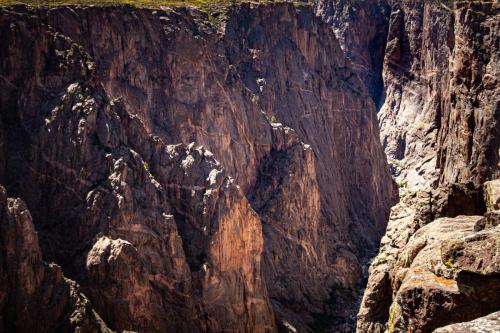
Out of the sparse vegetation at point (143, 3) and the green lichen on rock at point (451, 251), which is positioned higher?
the sparse vegetation at point (143, 3)

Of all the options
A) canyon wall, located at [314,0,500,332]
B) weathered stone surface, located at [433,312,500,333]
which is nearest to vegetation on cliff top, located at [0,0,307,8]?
canyon wall, located at [314,0,500,332]

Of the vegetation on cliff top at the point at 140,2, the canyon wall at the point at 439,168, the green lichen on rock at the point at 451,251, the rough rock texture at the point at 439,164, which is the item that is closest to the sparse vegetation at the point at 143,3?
the vegetation on cliff top at the point at 140,2

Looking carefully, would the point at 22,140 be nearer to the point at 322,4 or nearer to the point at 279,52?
the point at 279,52

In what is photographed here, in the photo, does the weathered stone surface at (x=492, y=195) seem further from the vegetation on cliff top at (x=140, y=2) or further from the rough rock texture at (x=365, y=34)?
the rough rock texture at (x=365, y=34)

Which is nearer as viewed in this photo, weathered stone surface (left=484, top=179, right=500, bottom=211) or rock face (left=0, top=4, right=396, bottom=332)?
weathered stone surface (left=484, top=179, right=500, bottom=211)

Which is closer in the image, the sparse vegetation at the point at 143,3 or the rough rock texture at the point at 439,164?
the rough rock texture at the point at 439,164

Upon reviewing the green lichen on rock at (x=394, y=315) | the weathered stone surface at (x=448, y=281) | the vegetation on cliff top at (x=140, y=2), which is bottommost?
the green lichen on rock at (x=394, y=315)

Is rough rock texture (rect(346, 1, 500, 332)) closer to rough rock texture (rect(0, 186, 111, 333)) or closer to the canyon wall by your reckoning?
the canyon wall
